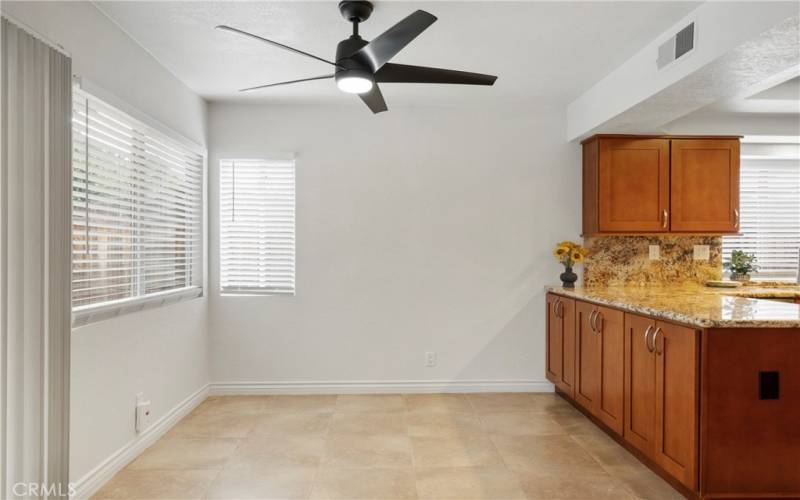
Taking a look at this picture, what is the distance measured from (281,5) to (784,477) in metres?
3.30

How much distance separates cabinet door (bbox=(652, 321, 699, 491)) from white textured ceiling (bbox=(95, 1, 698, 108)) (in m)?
1.68

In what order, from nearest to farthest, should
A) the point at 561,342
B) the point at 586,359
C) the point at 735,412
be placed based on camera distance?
the point at 735,412
the point at 586,359
the point at 561,342

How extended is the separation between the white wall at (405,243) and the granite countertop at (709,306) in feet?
2.32

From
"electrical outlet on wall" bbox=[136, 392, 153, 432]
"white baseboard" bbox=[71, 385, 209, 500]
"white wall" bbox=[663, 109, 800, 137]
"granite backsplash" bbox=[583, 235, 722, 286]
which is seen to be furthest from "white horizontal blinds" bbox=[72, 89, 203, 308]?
"white wall" bbox=[663, 109, 800, 137]

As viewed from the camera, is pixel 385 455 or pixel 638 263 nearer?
pixel 385 455

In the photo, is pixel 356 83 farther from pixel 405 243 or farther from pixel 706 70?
pixel 405 243

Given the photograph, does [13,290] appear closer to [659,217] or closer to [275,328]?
[275,328]

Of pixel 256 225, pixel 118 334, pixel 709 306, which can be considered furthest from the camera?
pixel 256 225

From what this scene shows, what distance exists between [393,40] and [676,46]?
1.70m

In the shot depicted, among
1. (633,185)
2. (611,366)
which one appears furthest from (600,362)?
(633,185)

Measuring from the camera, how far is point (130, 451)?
305 centimetres

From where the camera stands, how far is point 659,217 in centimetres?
421

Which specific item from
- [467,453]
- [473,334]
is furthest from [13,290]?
[473,334]

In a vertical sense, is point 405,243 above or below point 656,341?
above
